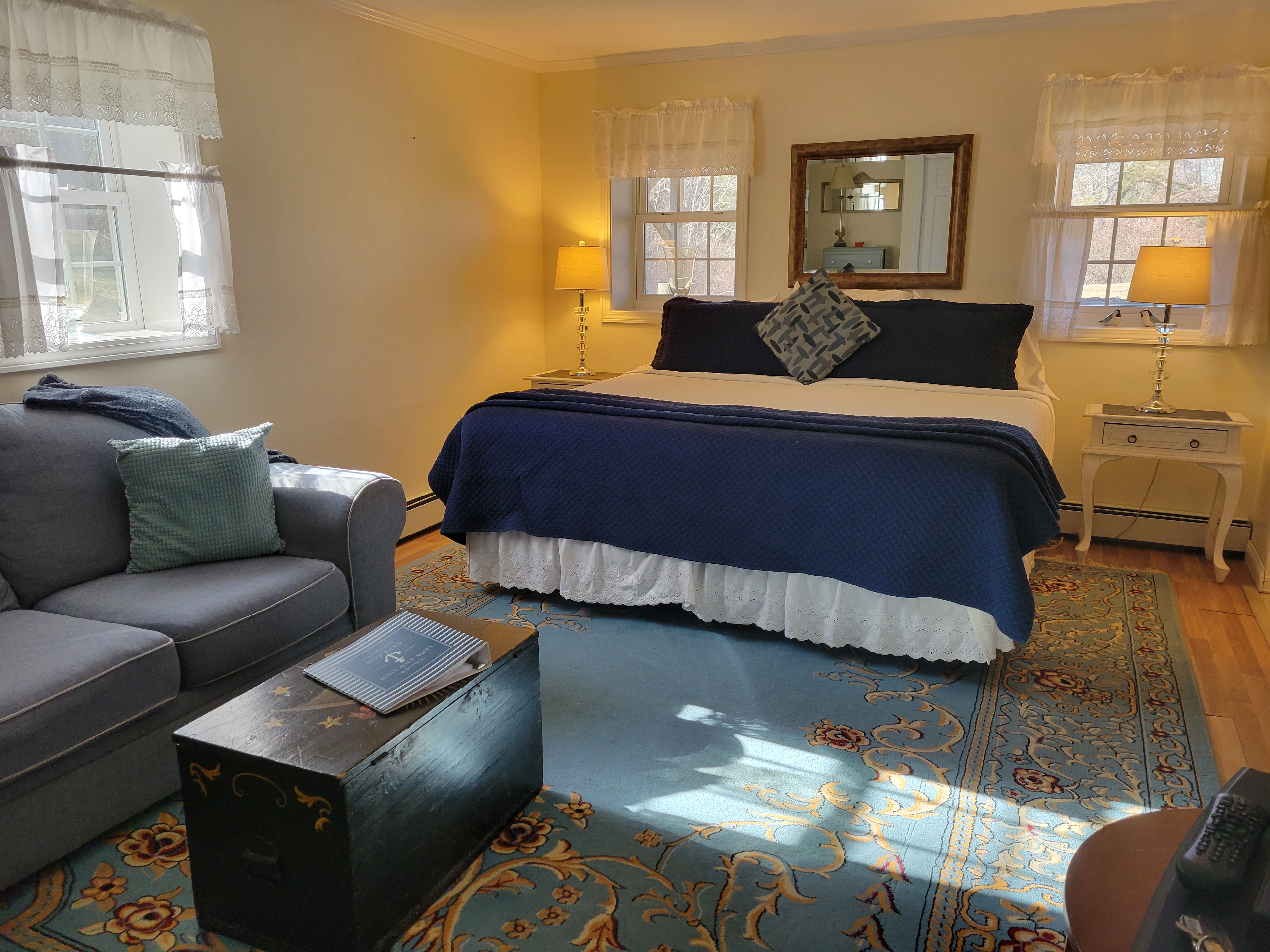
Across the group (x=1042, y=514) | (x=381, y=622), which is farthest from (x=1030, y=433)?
(x=381, y=622)

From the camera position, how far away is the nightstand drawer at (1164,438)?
3.80m

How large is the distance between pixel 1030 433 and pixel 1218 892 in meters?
2.28

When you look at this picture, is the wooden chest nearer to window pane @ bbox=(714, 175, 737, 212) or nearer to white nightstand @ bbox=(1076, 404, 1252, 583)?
white nightstand @ bbox=(1076, 404, 1252, 583)

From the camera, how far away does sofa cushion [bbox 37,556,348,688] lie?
220cm

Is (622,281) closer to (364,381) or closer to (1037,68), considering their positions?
(364,381)

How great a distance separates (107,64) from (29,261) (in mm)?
672

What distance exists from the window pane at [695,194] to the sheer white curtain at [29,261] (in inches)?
127

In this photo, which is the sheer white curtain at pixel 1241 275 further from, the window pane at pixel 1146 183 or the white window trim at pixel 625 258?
the white window trim at pixel 625 258

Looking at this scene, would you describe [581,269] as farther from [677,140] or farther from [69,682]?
[69,682]

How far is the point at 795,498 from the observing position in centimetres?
294

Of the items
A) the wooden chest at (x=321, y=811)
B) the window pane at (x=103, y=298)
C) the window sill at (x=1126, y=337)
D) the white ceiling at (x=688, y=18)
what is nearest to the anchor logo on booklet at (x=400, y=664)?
the wooden chest at (x=321, y=811)

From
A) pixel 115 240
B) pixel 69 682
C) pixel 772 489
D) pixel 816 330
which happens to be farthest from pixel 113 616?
pixel 816 330

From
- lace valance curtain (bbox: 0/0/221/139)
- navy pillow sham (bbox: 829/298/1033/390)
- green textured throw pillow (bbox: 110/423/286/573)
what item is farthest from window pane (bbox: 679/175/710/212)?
green textured throw pillow (bbox: 110/423/286/573)

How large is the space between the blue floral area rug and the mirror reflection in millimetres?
2121
